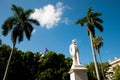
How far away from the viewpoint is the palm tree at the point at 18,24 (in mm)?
31922

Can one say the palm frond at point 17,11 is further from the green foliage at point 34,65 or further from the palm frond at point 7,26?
the green foliage at point 34,65

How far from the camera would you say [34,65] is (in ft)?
133

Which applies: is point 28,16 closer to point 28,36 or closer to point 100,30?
point 28,36

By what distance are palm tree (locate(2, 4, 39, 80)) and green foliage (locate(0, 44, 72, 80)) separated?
7860 millimetres

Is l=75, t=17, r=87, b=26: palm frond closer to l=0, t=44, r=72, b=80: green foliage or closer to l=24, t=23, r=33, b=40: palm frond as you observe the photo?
l=24, t=23, r=33, b=40: palm frond

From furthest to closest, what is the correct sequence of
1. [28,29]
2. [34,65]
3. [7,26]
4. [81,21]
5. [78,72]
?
[34,65]
[81,21]
[28,29]
[7,26]
[78,72]

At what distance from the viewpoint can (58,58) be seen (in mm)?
42188

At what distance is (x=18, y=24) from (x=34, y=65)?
11.1 meters

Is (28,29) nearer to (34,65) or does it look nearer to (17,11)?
(17,11)

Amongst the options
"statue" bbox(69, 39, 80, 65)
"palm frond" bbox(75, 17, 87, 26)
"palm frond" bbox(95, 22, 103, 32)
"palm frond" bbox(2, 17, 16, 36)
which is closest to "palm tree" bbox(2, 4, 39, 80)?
"palm frond" bbox(2, 17, 16, 36)

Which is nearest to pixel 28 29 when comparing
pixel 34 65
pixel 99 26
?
pixel 34 65

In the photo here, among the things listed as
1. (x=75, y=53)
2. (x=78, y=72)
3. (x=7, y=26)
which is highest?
(x=7, y=26)

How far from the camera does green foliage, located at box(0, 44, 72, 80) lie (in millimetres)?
38094

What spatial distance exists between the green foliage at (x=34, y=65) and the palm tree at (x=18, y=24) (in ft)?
25.8
